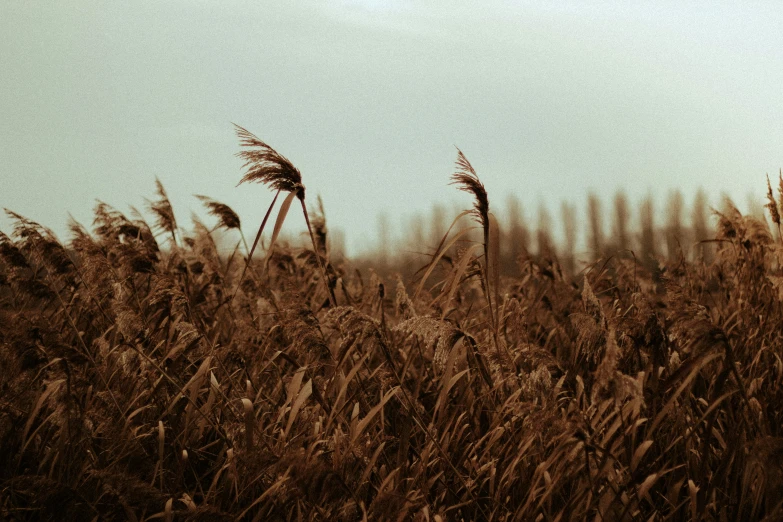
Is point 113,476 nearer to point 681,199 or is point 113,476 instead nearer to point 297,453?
point 297,453

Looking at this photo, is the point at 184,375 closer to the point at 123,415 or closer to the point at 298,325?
the point at 123,415

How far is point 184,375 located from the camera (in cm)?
421

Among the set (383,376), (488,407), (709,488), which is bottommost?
(709,488)

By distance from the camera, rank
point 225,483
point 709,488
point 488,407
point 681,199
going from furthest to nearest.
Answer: point 681,199, point 488,407, point 225,483, point 709,488

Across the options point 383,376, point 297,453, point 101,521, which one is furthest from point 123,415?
point 297,453

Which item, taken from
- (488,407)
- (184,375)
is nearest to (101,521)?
(184,375)

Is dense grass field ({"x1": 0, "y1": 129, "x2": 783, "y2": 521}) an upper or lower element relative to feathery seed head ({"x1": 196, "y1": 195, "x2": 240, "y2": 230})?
lower

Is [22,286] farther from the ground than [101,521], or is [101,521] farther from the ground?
[22,286]

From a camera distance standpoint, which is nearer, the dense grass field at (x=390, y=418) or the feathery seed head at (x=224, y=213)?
the dense grass field at (x=390, y=418)

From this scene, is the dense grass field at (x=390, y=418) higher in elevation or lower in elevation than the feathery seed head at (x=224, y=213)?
lower

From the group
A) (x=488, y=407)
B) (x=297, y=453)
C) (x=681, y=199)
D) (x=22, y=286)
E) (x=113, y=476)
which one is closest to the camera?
(x=297, y=453)

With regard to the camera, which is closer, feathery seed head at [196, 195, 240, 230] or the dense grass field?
the dense grass field

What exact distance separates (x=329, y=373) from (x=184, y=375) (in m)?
0.93

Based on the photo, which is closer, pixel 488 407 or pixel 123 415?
pixel 123 415
